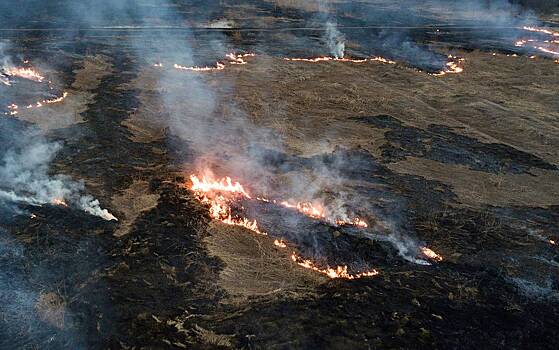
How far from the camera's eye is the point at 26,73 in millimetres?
18391

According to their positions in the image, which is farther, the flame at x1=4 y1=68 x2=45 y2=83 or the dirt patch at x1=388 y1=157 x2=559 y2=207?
the flame at x1=4 y1=68 x2=45 y2=83

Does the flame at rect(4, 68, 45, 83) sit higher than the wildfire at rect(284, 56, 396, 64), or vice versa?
the wildfire at rect(284, 56, 396, 64)

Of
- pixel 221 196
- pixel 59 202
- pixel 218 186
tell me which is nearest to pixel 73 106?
pixel 59 202

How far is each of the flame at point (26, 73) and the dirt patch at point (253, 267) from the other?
12.2 metres

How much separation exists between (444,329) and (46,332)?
6125 mm

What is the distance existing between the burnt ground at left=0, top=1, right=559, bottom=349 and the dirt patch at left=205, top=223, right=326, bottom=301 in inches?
1.3

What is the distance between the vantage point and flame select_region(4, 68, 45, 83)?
17984 mm

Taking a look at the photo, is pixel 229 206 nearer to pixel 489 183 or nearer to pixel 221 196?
pixel 221 196

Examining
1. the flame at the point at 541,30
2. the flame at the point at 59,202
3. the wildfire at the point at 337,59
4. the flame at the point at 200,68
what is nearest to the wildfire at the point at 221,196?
the flame at the point at 59,202

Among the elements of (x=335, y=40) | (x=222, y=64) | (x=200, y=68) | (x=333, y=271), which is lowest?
(x=333, y=271)

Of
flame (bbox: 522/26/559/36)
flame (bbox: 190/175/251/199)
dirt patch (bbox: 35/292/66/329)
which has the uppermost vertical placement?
flame (bbox: 522/26/559/36)

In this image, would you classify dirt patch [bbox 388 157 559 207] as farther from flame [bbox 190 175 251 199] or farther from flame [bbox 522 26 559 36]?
flame [bbox 522 26 559 36]

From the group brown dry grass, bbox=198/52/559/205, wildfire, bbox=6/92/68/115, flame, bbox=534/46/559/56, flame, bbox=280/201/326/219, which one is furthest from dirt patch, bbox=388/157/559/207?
flame, bbox=534/46/559/56

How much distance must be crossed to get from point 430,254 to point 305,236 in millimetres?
2493
